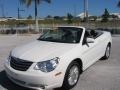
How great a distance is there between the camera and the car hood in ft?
17.9

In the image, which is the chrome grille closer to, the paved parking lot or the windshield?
→ the paved parking lot

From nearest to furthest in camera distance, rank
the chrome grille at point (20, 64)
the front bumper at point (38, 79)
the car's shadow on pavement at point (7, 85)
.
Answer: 1. the front bumper at point (38, 79)
2. the chrome grille at point (20, 64)
3. the car's shadow on pavement at point (7, 85)

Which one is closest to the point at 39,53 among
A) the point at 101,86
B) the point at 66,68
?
the point at 66,68

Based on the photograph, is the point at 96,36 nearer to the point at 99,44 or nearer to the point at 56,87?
the point at 99,44

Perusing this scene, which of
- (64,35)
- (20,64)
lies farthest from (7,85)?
(64,35)

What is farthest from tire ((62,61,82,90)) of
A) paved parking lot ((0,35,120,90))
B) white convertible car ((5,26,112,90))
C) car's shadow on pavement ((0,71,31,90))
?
car's shadow on pavement ((0,71,31,90))

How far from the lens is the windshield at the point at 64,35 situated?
6.68 m

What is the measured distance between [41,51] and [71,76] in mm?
961

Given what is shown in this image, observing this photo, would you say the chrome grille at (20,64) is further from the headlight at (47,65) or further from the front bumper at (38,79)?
the headlight at (47,65)

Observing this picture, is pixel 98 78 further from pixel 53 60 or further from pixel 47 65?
pixel 47 65

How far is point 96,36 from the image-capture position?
8.02 metres

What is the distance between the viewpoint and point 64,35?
6.95 m

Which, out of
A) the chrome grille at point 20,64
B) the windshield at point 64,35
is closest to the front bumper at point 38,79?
the chrome grille at point 20,64

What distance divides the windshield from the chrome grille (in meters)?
1.61
